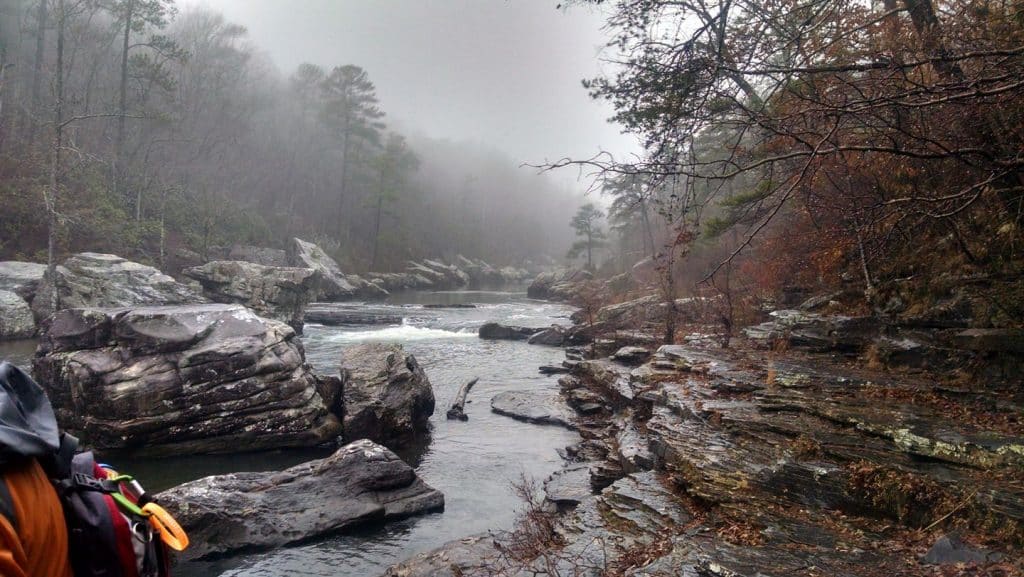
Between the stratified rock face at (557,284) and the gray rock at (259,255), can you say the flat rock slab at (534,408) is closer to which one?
the gray rock at (259,255)

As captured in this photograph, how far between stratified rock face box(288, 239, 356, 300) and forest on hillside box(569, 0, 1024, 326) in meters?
27.3

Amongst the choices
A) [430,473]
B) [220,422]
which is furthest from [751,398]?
[220,422]

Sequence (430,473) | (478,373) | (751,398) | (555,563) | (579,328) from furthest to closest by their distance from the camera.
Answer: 1. (579,328)
2. (478,373)
3. (430,473)
4. (751,398)
5. (555,563)

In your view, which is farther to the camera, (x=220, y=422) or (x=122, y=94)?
(x=122, y=94)

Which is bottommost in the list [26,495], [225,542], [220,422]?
[225,542]

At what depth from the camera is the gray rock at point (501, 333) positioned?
21406 millimetres

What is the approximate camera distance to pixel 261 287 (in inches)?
824

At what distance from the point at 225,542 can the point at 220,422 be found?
10.3ft

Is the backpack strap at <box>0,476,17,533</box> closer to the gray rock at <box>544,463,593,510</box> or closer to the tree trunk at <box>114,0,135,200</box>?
the gray rock at <box>544,463,593,510</box>

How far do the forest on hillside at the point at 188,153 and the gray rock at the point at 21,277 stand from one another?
5.99 ft

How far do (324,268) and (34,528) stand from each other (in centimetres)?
3337

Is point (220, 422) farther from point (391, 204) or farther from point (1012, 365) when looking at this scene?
point (391, 204)

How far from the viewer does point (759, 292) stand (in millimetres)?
14305

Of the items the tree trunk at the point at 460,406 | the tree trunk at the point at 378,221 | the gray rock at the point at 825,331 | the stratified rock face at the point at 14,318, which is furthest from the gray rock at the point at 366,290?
the gray rock at the point at 825,331
